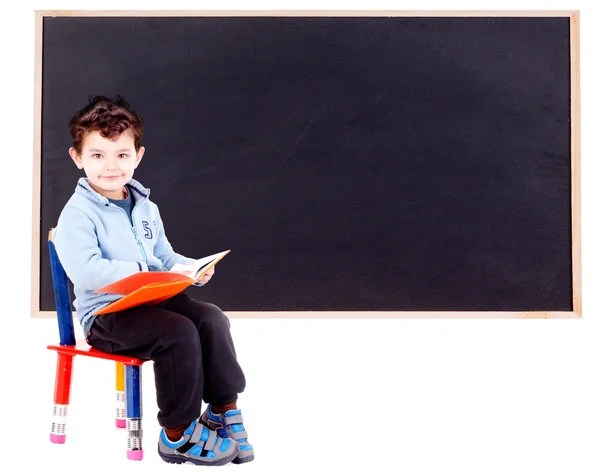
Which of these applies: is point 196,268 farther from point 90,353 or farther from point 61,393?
point 61,393

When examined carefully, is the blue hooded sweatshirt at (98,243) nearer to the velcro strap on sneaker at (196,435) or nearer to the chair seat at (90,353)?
the chair seat at (90,353)

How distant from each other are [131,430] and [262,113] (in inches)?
48.6

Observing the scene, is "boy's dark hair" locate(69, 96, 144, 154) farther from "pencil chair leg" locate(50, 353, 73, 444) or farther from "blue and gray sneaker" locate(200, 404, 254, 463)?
"blue and gray sneaker" locate(200, 404, 254, 463)

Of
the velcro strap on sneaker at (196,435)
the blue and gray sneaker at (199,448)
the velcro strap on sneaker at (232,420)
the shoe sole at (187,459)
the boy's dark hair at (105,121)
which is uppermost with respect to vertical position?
the boy's dark hair at (105,121)

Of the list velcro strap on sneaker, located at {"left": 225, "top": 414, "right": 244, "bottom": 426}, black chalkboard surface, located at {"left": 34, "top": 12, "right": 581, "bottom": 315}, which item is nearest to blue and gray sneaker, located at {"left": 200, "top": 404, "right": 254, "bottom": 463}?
velcro strap on sneaker, located at {"left": 225, "top": 414, "right": 244, "bottom": 426}

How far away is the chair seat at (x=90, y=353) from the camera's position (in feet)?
5.40

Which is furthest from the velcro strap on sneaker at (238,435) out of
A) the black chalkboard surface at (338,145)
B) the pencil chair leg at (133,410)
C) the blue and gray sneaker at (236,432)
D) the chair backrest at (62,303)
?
the black chalkboard surface at (338,145)

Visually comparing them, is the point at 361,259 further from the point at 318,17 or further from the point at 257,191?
the point at 318,17

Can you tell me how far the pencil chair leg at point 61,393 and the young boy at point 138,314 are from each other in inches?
4.0

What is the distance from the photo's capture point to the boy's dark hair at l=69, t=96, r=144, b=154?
174 centimetres

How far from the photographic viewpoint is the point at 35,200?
249cm

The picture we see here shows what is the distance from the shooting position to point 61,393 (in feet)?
5.78

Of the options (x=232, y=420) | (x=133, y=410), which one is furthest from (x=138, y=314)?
(x=232, y=420)

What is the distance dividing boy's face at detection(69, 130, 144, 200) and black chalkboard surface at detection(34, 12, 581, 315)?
2.44 feet
